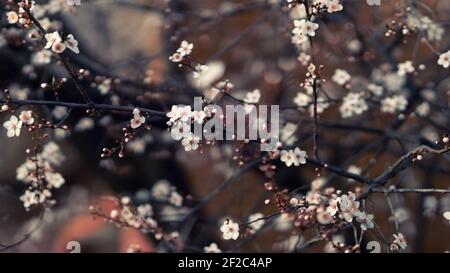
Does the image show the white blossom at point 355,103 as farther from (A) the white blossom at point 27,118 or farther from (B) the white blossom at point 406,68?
(A) the white blossom at point 27,118

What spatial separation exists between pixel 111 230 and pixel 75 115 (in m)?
3.16

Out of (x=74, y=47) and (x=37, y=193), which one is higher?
(x=74, y=47)

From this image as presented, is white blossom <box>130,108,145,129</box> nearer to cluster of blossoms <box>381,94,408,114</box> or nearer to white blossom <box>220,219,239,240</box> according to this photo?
white blossom <box>220,219,239,240</box>

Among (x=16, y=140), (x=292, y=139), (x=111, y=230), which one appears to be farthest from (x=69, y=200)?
(x=292, y=139)

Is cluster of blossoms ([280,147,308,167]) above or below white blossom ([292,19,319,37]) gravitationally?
below

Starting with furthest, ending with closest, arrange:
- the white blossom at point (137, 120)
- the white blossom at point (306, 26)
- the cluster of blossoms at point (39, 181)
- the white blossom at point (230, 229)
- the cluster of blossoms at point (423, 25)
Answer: the cluster of blossoms at point (423, 25)
the cluster of blossoms at point (39, 181)
the white blossom at point (230, 229)
the white blossom at point (306, 26)
the white blossom at point (137, 120)

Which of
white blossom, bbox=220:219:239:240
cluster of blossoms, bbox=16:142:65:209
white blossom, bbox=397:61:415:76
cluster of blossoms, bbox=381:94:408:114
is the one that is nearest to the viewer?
white blossom, bbox=220:219:239:240

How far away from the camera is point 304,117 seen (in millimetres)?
4113

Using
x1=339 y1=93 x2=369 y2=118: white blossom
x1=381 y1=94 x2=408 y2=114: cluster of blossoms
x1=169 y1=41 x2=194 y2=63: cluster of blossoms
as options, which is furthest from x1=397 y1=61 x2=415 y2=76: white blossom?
x1=169 y1=41 x2=194 y2=63: cluster of blossoms

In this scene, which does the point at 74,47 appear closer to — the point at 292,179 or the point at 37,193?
the point at 37,193

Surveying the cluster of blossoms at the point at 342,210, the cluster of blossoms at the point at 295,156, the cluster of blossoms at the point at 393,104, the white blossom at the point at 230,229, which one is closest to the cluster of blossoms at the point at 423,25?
the cluster of blossoms at the point at 393,104

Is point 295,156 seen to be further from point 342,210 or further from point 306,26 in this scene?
point 306,26

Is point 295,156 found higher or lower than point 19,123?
lower

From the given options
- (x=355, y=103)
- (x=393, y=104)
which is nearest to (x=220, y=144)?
(x=355, y=103)
